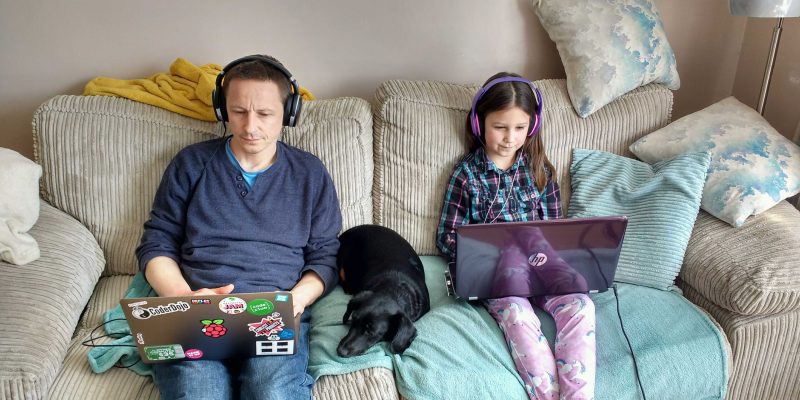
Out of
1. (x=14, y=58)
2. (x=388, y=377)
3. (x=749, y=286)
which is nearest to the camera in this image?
(x=388, y=377)

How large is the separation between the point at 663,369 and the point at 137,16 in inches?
75.4

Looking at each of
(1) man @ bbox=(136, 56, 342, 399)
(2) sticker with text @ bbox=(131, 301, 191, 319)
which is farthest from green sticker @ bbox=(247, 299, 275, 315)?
(1) man @ bbox=(136, 56, 342, 399)

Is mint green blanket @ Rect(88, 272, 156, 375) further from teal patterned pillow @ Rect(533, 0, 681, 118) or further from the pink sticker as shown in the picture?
teal patterned pillow @ Rect(533, 0, 681, 118)

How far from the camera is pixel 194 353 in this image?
1.26m

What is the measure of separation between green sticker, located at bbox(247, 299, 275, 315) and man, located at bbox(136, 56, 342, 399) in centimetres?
23

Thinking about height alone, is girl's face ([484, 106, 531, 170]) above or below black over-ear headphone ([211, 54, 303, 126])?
below

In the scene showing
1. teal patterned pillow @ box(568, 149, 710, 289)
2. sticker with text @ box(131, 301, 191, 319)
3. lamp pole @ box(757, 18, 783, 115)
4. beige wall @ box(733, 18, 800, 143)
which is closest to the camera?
sticker with text @ box(131, 301, 191, 319)

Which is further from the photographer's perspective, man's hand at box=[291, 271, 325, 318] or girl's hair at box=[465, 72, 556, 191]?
girl's hair at box=[465, 72, 556, 191]

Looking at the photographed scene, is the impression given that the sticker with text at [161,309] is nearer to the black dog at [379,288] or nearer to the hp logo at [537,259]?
the black dog at [379,288]

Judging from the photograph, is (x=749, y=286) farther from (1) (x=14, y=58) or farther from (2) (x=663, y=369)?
(1) (x=14, y=58)

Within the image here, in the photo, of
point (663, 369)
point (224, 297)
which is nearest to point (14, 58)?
point (224, 297)

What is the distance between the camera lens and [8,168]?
151cm

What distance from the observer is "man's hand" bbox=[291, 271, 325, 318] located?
1.46 m

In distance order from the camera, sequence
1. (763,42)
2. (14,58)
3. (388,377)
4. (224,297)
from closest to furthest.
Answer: (224,297) < (388,377) < (14,58) < (763,42)
